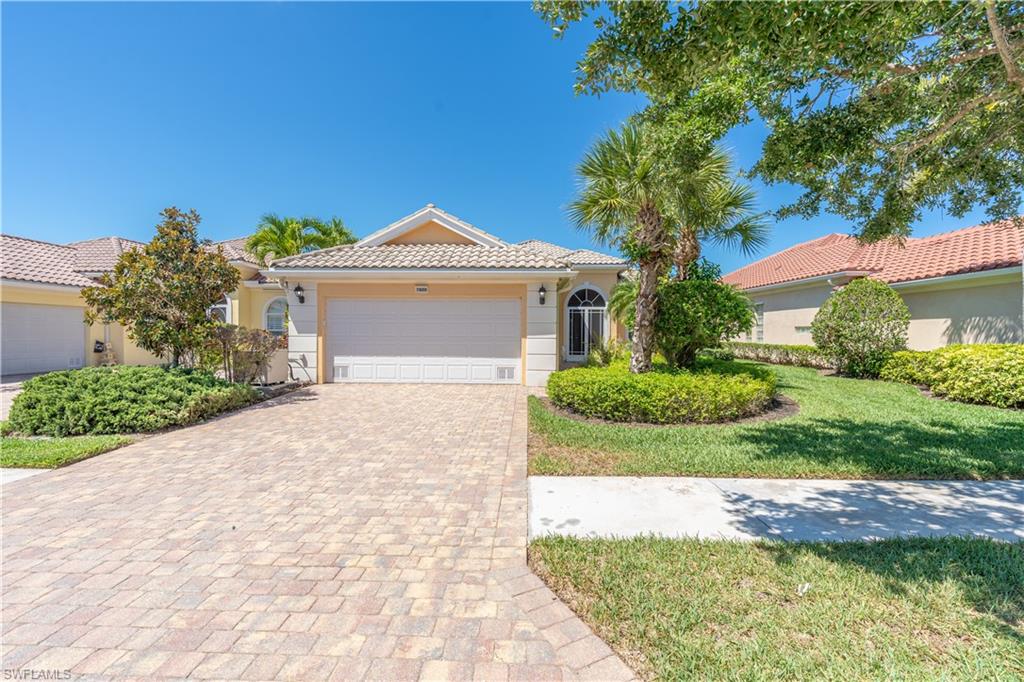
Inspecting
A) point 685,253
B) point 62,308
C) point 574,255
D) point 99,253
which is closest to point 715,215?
point 685,253

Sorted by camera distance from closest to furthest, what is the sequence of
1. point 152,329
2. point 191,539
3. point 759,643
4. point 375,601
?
1. point 759,643
2. point 375,601
3. point 191,539
4. point 152,329

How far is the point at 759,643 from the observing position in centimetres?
251

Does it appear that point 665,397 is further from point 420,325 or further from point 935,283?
point 935,283

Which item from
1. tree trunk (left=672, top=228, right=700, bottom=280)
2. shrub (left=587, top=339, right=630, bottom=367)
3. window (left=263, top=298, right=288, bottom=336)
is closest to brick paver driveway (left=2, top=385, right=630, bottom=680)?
tree trunk (left=672, top=228, right=700, bottom=280)

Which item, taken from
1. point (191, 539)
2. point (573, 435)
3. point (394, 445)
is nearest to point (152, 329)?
point (394, 445)

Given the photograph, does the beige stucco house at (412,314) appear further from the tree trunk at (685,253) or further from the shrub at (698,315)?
the shrub at (698,315)

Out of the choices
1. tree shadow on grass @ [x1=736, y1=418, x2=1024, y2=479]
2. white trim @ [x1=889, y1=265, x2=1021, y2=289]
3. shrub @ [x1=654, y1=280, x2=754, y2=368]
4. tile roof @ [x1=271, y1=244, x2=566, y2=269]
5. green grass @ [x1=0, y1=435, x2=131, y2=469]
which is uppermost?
tile roof @ [x1=271, y1=244, x2=566, y2=269]

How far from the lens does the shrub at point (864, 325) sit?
12.2 metres

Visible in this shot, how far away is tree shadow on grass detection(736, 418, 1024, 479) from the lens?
5379 millimetres

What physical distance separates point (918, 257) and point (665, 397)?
13.7 meters

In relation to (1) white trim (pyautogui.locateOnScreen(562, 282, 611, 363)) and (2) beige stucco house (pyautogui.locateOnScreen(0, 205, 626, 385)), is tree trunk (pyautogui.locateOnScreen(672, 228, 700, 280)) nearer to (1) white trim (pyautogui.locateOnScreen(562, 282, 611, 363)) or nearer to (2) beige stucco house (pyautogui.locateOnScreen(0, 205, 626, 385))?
(2) beige stucco house (pyautogui.locateOnScreen(0, 205, 626, 385))

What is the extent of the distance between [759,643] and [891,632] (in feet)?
2.98

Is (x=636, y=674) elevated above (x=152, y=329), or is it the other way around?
(x=152, y=329)

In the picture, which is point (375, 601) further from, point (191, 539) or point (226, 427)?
point (226, 427)
